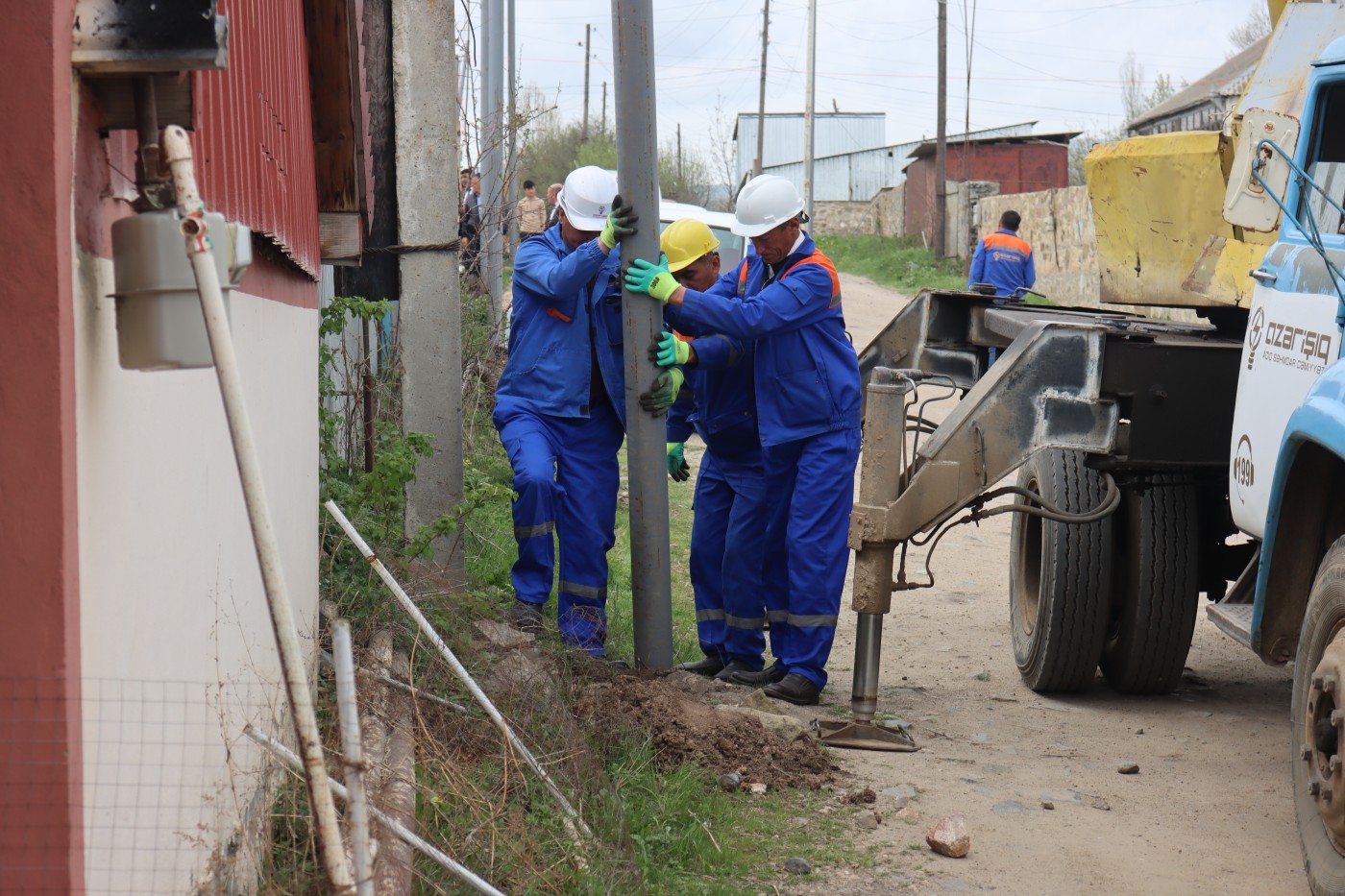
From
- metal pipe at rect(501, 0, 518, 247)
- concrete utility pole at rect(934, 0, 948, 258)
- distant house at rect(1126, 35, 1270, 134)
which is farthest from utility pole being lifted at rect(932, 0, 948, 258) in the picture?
metal pipe at rect(501, 0, 518, 247)

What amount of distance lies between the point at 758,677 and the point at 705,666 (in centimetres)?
30

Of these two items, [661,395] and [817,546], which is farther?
[817,546]

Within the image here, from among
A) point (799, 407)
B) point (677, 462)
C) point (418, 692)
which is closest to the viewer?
point (418, 692)

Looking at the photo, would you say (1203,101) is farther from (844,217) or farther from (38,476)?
(38,476)

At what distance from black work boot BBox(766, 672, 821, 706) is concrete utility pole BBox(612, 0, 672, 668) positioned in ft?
1.46

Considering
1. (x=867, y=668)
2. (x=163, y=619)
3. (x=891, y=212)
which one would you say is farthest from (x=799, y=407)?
(x=891, y=212)

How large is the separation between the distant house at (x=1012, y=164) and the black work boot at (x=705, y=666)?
35036 millimetres

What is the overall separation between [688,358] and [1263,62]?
2.41m

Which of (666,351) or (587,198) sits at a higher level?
(587,198)

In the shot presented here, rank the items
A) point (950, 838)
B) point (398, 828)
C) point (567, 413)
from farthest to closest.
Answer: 1. point (567, 413)
2. point (950, 838)
3. point (398, 828)

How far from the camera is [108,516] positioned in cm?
192

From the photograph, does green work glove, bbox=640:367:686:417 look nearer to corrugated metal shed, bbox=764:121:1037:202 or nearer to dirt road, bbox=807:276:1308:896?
dirt road, bbox=807:276:1308:896

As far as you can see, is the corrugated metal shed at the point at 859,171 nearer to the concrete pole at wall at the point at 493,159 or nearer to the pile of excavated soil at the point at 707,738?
the concrete pole at wall at the point at 493,159

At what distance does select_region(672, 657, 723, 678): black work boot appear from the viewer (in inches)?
229
